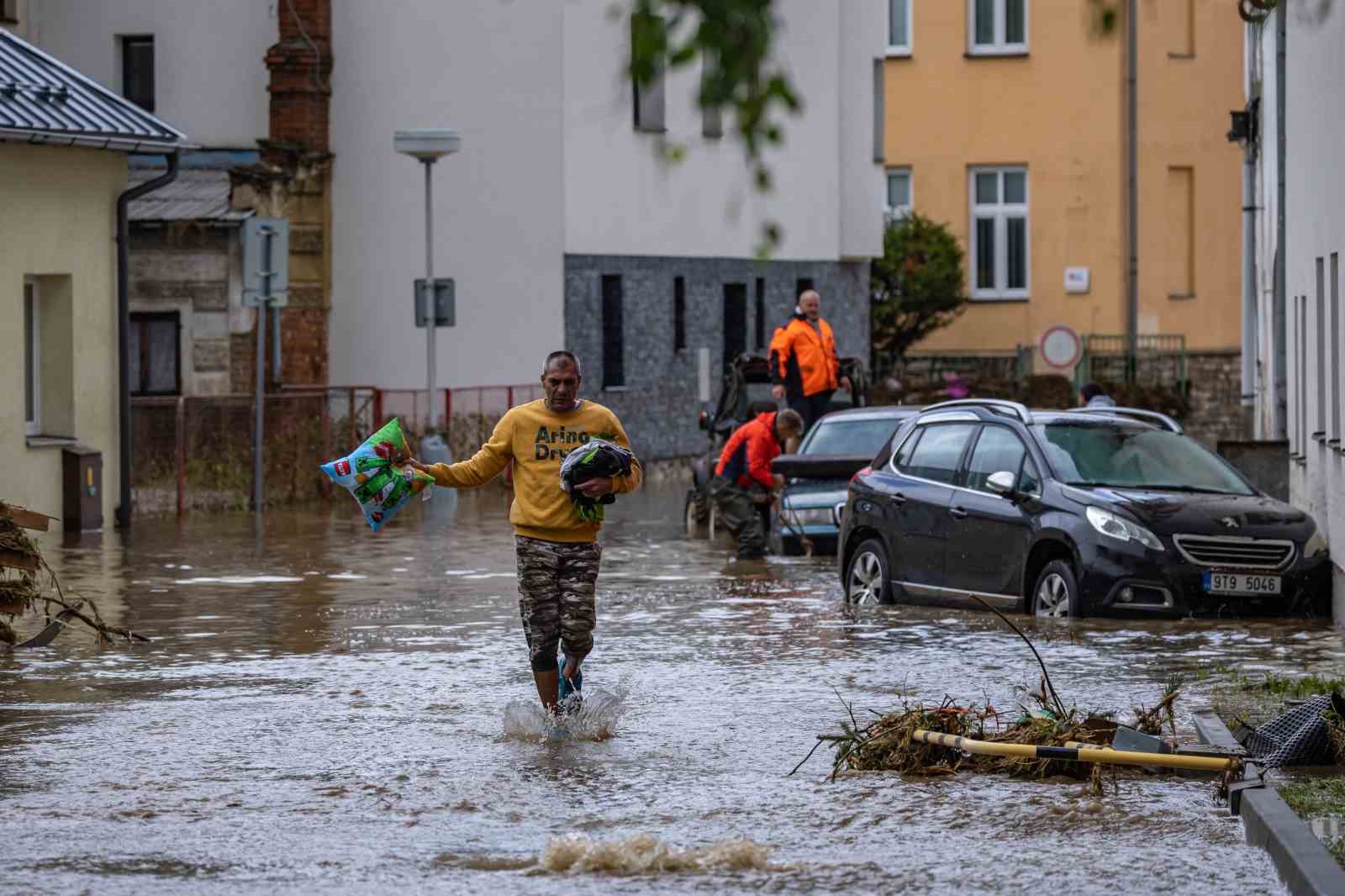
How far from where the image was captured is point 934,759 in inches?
454

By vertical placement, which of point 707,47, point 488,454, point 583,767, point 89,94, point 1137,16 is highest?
point 1137,16

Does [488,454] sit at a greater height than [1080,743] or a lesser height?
greater

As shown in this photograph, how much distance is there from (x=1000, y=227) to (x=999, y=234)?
0.15 metres

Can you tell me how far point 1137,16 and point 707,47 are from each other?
49409 mm

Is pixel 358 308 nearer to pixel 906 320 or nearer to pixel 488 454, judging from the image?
pixel 906 320

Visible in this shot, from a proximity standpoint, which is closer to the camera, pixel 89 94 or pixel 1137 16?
pixel 89 94

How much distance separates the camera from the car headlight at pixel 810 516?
25.9m

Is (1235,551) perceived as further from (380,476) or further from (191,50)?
(191,50)

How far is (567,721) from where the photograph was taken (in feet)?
41.9

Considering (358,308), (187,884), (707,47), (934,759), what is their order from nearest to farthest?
(707,47) < (187,884) < (934,759) < (358,308)

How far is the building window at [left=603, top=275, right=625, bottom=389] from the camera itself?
41250 millimetres

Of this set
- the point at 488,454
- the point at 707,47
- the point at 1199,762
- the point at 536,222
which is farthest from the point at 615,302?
the point at 707,47

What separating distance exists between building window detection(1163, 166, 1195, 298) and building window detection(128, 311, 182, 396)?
75.6ft

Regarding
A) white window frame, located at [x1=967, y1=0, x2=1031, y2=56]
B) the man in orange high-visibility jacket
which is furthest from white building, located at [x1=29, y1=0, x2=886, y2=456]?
white window frame, located at [x1=967, y1=0, x2=1031, y2=56]
